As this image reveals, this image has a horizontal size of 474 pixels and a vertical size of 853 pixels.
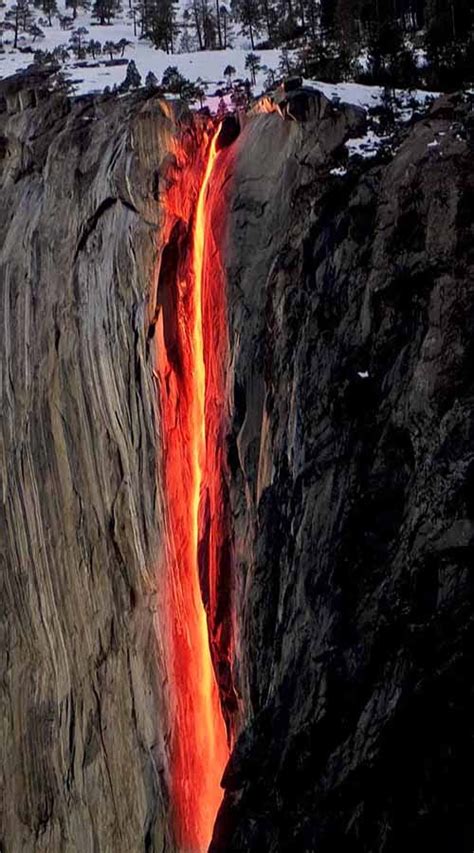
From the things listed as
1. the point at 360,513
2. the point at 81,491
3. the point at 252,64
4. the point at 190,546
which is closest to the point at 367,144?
the point at 360,513

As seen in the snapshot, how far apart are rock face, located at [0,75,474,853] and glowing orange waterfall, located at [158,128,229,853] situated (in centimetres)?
35

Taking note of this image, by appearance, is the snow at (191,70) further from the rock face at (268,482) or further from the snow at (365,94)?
the rock face at (268,482)

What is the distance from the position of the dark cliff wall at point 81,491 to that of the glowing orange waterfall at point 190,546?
336 millimetres

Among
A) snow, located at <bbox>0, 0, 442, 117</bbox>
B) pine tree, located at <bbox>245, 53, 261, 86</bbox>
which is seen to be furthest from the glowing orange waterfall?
pine tree, located at <bbox>245, 53, 261, 86</bbox>

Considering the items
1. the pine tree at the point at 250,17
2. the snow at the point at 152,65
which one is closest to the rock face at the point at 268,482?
the snow at the point at 152,65

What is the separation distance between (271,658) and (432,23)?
56.8 ft

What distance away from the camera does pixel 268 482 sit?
17391 mm

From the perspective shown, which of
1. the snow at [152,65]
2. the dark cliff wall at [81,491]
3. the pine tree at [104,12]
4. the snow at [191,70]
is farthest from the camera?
the pine tree at [104,12]

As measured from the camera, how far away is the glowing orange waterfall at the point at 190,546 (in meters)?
20.2

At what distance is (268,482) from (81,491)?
18.8 ft

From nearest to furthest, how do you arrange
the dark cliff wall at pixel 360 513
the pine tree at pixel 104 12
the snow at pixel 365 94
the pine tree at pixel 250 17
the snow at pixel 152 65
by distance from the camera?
the dark cliff wall at pixel 360 513, the snow at pixel 365 94, the snow at pixel 152 65, the pine tree at pixel 250 17, the pine tree at pixel 104 12

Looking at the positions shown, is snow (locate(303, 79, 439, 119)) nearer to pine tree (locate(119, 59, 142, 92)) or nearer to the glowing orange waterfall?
the glowing orange waterfall

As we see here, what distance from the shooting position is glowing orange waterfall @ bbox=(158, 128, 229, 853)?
2022 cm

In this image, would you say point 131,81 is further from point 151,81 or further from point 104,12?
point 104,12
